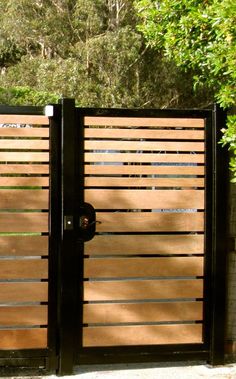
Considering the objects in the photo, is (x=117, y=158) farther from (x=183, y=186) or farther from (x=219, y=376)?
(x=219, y=376)

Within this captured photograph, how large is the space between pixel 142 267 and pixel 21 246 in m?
0.97

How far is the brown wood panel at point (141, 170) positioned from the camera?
4.37 m

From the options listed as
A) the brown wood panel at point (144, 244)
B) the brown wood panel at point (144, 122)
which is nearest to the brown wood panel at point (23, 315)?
the brown wood panel at point (144, 244)

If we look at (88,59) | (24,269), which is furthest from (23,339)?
(88,59)

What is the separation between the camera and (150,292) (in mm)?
4426

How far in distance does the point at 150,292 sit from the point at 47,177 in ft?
4.05

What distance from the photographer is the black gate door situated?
4.32 metres

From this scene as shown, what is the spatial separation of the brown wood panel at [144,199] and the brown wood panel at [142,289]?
604mm

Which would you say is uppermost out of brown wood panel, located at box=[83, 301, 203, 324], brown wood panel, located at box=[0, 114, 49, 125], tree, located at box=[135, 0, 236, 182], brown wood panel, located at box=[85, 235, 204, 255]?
tree, located at box=[135, 0, 236, 182]

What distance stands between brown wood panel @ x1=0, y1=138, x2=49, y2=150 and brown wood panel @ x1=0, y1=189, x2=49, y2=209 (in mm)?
334

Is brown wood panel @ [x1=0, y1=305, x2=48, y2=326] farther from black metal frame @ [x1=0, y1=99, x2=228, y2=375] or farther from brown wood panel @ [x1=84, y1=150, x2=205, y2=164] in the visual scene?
brown wood panel @ [x1=84, y1=150, x2=205, y2=164]

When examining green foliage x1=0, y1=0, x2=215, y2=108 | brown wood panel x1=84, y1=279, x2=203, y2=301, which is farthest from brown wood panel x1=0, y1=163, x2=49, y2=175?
green foliage x1=0, y1=0, x2=215, y2=108

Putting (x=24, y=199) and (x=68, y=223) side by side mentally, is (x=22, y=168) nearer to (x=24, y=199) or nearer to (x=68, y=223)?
(x=24, y=199)

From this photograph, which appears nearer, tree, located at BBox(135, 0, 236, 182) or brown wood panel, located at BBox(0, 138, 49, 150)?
tree, located at BBox(135, 0, 236, 182)
